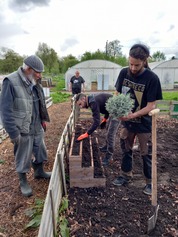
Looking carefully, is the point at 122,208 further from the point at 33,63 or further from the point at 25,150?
the point at 33,63

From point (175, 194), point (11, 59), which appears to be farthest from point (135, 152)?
point (11, 59)

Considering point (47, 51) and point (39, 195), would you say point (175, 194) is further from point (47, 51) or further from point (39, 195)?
point (47, 51)

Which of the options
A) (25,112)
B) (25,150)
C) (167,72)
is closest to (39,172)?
(25,150)

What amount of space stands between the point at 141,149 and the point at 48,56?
38813mm

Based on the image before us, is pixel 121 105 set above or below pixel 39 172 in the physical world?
above

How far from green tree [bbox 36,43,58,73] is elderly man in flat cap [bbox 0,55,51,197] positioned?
36.8 metres

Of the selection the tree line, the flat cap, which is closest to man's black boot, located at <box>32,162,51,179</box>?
the flat cap

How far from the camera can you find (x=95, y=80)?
21.4 metres

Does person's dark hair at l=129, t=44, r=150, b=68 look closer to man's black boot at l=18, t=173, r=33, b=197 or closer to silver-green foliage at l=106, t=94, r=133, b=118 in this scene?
silver-green foliage at l=106, t=94, r=133, b=118

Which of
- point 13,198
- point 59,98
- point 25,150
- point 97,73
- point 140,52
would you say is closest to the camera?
point 140,52

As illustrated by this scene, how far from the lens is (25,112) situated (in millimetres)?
2863

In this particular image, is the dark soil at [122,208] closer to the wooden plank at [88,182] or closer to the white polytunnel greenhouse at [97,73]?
the wooden plank at [88,182]

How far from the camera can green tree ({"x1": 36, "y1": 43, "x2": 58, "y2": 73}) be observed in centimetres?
3844

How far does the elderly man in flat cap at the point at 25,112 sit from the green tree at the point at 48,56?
121 feet
